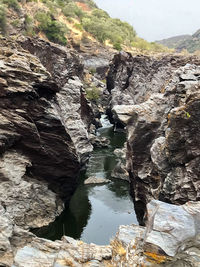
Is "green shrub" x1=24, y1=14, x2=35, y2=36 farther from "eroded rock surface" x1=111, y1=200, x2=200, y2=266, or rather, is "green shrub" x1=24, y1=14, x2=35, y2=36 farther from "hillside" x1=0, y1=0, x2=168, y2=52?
"eroded rock surface" x1=111, y1=200, x2=200, y2=266

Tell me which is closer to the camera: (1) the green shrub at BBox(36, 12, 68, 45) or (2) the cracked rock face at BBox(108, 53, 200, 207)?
(2) the cracked rock face at BBox(108, 53, 200, 207)

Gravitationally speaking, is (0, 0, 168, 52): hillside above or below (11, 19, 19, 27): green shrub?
above

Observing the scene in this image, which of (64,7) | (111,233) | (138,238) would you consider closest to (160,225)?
(138,238)

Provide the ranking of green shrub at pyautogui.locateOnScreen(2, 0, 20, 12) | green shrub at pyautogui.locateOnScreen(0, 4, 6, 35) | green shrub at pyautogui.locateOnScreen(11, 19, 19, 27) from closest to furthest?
green shrub at pyautogui.locateOnScreen(0, 4, 6, 35), green shrub at pyautogui.locateOnScreen(11, 19, 19, 27), green shrub at pyautogui.locateOnScreen(2, 0, 20, 12)

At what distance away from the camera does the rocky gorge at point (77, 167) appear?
13.3m

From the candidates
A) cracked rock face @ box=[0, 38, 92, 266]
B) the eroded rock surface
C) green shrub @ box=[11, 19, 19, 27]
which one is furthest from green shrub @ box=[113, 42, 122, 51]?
the eroded rock surface

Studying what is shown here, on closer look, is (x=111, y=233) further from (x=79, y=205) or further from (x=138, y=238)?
(x=138, y=238)

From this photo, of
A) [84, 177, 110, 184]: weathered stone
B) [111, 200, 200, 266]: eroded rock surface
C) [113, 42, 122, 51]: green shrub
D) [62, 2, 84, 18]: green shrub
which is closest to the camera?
[111, 200, 200, 266]: eroded rock surface

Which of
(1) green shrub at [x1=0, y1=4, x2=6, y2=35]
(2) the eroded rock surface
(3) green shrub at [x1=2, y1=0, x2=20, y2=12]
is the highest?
(3) green shrub at [x1=2, y1=0, x2=20, y2=12]

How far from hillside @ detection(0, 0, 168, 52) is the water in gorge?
58.5 m

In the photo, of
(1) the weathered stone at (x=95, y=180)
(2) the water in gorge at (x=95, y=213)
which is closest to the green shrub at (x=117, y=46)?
(2) the water in gorge at (x=95, y=213)

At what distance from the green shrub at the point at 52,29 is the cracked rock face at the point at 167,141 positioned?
78851 millimetres

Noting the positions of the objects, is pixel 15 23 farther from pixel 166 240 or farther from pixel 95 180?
pixel 166 240

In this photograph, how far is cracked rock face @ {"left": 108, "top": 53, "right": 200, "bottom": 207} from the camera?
20.3m
